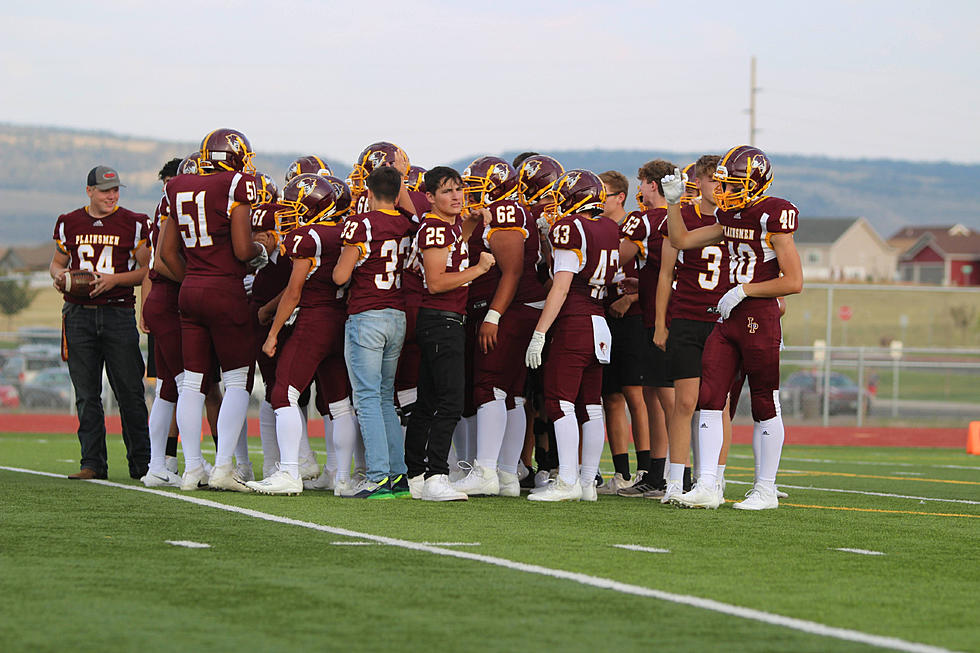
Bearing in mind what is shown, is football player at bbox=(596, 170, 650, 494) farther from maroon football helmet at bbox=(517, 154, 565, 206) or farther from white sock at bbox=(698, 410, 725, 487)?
white sock at bbox=(698, 410, 725, 487)

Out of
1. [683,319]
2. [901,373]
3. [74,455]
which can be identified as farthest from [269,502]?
[901,373]

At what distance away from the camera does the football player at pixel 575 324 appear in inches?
312

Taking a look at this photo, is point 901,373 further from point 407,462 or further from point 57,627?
point 57,627

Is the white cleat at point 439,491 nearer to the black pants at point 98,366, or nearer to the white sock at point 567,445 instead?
the white sock at point 567,445

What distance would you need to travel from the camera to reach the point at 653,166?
8.73 meters

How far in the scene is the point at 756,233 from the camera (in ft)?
24.8

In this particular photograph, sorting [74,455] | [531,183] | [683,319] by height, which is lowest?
[74,455]

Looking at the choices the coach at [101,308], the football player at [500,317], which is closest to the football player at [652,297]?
the football player at [500,317]

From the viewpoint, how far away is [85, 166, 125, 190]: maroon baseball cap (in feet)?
29.4

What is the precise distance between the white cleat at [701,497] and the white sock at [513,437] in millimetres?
1269

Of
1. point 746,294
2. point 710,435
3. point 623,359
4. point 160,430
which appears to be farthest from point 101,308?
point 746,294

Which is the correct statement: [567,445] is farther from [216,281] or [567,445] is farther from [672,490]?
[216,281]

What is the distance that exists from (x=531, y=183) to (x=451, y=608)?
4.59 meters

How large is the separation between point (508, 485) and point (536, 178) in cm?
196
